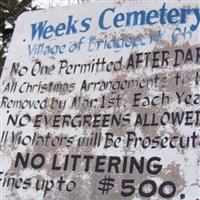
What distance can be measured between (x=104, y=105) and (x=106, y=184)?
1.55 feet

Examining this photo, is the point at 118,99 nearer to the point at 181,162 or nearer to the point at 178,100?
the point at 178,100

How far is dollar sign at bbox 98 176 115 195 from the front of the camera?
2.61 metres

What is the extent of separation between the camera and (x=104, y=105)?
2869 mm

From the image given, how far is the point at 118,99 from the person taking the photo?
285 centimetres

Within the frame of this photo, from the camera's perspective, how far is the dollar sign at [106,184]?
8.55 feet

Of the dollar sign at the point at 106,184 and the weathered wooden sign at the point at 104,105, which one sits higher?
the weathered wooden sign at the point at 104,105

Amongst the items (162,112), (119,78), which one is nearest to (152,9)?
(119,78)

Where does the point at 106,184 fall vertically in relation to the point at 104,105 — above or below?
below

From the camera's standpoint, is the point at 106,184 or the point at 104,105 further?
the point at 104,105

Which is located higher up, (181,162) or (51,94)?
(51,94)

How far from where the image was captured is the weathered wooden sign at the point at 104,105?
2.59 m

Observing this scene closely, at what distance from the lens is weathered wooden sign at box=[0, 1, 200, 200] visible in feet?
8.50

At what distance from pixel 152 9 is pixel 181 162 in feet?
3.26

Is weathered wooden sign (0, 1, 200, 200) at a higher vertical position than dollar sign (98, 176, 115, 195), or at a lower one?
higher
